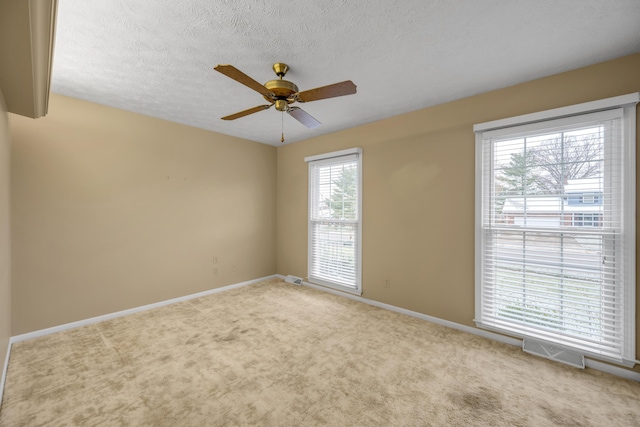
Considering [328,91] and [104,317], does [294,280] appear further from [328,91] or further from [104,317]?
[328,91]

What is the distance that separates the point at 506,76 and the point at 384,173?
5.42 feet

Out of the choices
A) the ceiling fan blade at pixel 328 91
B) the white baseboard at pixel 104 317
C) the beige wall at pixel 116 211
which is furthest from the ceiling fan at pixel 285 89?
the white baseboard at pixel 104 317

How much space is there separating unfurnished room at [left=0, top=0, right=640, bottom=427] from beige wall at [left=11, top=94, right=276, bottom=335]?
22mm

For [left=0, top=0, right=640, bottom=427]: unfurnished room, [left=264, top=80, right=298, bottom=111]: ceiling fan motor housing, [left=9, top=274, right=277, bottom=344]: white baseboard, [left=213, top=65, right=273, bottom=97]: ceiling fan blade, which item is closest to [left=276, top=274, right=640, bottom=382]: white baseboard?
[left=0, top=0, right=640, bottom=427]: unfurnished room

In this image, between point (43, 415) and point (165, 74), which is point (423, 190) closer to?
point (165, 74)

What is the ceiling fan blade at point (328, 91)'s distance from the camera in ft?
6.21

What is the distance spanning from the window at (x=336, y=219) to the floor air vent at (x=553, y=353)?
2008mm

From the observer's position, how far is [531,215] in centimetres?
260

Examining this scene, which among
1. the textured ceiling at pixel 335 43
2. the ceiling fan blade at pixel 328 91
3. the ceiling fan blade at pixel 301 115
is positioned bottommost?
the ceiling fan blade at pixel 328 91

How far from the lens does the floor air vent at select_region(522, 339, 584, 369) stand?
233 cm

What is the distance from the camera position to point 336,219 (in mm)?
4363

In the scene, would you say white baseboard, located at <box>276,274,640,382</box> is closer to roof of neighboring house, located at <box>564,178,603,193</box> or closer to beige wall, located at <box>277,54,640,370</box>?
beige wall, located at <box>277,54,640,370</box>

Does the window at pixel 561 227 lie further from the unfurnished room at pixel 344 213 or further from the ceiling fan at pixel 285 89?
the ceiling fan at pixel 285 89

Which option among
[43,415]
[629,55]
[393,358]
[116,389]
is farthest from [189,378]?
[629,55]
